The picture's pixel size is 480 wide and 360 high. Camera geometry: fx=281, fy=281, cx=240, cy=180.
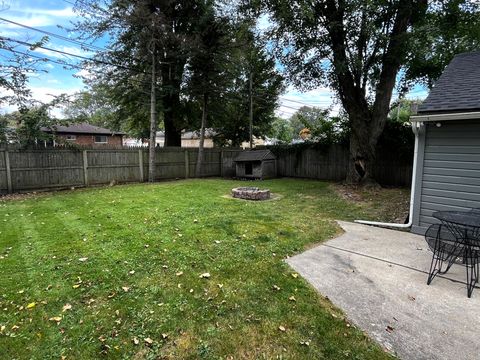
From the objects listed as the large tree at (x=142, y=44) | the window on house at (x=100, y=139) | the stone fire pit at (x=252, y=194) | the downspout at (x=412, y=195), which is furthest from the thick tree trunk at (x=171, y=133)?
the window on house at (x=100, y=139)

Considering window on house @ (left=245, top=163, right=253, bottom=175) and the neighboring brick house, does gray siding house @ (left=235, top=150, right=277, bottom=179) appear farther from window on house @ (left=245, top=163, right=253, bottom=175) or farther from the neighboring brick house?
the neighboring brick house

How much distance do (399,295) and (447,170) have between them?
2958 mm

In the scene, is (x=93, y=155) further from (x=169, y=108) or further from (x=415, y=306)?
(x=415, y=306)

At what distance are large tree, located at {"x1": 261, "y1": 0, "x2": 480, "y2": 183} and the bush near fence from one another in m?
2.46

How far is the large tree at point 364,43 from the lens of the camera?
26.9 feet

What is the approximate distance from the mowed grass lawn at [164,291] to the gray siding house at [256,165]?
24.7 ft

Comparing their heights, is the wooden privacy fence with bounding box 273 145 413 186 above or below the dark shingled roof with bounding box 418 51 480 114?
below

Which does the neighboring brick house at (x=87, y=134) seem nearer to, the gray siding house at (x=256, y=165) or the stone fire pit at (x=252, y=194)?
the gray siding house at (x=256, y=165)

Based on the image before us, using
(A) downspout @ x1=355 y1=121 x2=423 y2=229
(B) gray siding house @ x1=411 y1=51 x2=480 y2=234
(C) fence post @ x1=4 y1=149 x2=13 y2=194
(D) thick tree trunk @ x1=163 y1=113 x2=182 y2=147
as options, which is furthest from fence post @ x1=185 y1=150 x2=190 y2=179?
(B) gray siding house @ x1=411 y1=51 x2=480 y2=234

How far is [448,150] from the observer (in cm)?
479

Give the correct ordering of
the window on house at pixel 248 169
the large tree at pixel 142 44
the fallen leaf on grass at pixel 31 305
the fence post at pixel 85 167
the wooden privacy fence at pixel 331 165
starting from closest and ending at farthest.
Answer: the fallen leaf on grass at pixel 31 305 < the fence post at pixel 85 167 < the large tree at pixel 142 44 < the wooden privacy fence at pixel 331 165 < the window on house at pixel 248 169

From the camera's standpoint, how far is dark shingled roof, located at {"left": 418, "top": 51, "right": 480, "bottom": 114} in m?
4.56

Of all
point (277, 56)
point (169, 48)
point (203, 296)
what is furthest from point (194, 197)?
→ point (169, 48)

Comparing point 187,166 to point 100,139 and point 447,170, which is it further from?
point 100,139
